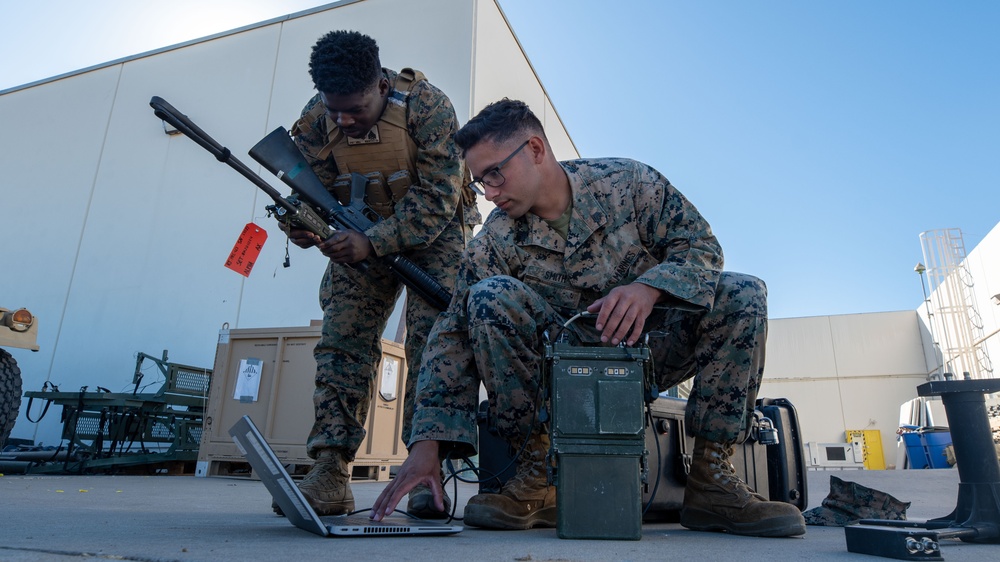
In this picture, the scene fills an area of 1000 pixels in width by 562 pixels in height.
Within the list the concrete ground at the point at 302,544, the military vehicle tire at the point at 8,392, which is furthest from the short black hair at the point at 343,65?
the military vehicle tire at the point at 8,392

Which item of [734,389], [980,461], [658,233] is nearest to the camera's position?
[980,461]

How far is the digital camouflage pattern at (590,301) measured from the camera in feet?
4.81

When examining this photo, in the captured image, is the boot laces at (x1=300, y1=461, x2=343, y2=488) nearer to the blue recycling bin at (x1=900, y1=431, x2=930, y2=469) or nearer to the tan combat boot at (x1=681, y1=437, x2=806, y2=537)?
the tan combat boot at (x1=681, y1=437, x2=806, y2=537)

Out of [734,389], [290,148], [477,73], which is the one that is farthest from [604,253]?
[477,73]

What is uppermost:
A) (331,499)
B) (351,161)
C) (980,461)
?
(351,161)

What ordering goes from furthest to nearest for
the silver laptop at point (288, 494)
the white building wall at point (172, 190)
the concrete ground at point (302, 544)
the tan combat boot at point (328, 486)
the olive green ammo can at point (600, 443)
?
the white building wall at point (172, 190) → the tan combat boot at point (328, 486) → the olive green ammo can at point (600, 443) → the silver laptop at point (288, 494) → the concrete ground at point (302, 544)

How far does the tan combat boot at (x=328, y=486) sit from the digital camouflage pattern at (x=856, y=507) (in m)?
1.33

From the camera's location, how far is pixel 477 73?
280 inches

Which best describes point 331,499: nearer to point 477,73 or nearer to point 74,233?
point 477,73

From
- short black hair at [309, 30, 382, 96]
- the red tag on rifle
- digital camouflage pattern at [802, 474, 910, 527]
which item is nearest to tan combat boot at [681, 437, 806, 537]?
digital camouflage pattern at [802, 474, 910, 527]

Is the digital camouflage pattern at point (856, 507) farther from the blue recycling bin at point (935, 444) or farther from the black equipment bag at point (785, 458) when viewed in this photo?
the blue recycling bin at point (935, 444)

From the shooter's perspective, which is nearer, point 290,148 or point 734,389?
point 734,389

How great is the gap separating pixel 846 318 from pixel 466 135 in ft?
70.5

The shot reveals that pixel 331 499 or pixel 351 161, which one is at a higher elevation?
pixel 351 161
